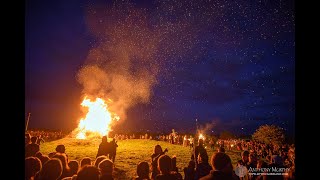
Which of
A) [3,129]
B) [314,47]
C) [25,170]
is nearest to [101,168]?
[25,170]

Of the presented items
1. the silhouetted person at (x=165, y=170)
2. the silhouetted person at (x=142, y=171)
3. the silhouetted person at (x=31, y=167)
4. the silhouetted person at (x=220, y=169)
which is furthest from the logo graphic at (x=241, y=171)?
the silhouetted person at (x=31, y=167)

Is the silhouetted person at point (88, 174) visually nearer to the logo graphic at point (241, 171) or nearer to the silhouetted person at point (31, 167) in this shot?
the silhouetted person at point (31, 167)

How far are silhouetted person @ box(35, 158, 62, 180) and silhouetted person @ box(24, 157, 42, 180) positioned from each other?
76 cm

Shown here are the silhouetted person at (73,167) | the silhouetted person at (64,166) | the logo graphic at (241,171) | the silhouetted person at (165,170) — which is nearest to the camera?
the silhouetted person at (165,170)

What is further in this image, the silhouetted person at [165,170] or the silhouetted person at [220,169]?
the silhouetted person at [165,170]

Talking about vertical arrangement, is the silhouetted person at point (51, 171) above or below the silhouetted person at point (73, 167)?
above

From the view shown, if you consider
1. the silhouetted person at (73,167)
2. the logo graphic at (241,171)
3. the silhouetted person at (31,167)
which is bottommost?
the logo graphic at (241,171)

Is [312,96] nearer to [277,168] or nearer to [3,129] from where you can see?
[277,168]

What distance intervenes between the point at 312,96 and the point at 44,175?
583 centimetres

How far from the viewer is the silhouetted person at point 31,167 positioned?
19.5ft

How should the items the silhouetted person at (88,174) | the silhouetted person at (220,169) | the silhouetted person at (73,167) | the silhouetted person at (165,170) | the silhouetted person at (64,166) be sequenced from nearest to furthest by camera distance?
the silhouetted person at (88,174) < the silhouetted person at (220,169) < the silhouetted person at (165,170) < the silhouetted person at (64,166) < the silhouetted person at (73,167)

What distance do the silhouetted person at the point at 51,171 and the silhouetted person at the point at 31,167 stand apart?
0.76 m

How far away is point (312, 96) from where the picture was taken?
19.1 feet

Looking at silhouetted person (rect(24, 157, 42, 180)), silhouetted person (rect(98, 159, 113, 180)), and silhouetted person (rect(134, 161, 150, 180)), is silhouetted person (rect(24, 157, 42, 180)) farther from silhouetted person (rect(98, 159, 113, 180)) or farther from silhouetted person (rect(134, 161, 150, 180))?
silhouetted person (rect(134, 161, 150, 180))
